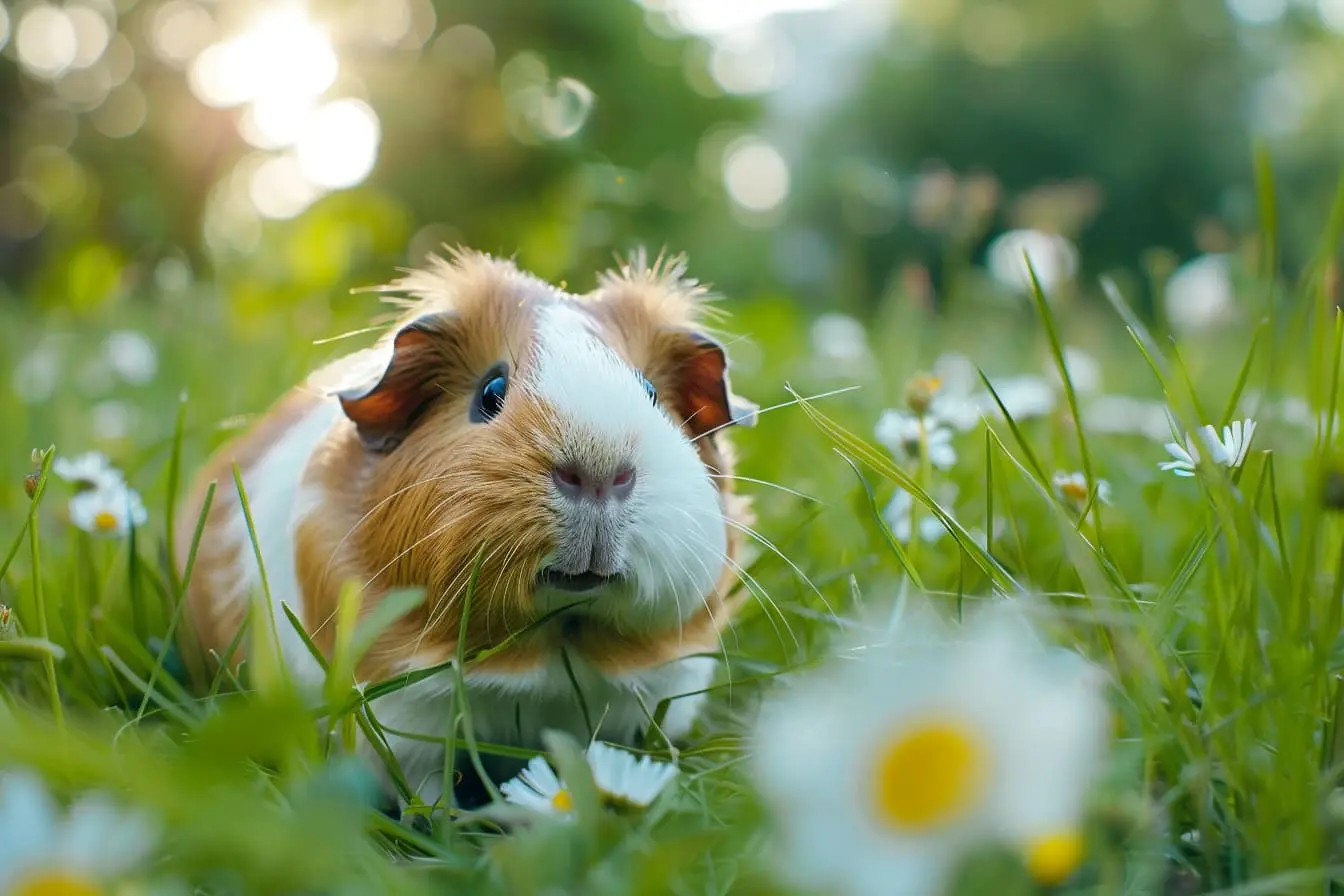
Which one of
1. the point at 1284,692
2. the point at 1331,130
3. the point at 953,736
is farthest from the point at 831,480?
the point at 1331,130

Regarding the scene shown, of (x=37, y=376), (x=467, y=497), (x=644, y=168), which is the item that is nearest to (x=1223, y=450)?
(x=467, y=497)

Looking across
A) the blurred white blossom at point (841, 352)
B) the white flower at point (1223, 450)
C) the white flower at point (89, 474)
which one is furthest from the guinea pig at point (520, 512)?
the blurred white blossom at point (841, 352)

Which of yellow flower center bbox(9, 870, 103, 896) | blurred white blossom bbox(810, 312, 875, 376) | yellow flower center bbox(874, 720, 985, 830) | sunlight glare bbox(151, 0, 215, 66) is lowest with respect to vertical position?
blurred white blossom bbox(810, 312, 875, 376)

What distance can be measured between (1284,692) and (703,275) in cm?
1015

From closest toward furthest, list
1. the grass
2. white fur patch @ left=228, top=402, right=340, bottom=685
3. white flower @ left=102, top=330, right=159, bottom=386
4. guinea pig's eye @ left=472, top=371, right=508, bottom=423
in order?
the grass
guinea pig's eye @ left=472, top=371, right=508, bottom=423
white fur patch @ left=228, top=402, right=340, bottom=685
white flower @ left=102, top=330, right=159, bottom=386

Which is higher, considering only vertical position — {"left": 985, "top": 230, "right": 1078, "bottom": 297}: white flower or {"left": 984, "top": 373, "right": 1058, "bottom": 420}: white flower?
{"left": 985, "top": 230, "right": 1078, "bottom": 297}: white flower

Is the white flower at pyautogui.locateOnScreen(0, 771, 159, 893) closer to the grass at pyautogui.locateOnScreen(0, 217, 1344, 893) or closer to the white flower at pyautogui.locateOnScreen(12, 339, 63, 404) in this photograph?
the grass at pyautogui.locateOnScreen(0, 217, 1344, 893)

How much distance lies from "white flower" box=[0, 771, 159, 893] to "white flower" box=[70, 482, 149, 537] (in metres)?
1.26

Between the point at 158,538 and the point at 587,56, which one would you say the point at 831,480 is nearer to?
the point at 158,538

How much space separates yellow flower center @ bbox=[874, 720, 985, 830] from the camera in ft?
2.32

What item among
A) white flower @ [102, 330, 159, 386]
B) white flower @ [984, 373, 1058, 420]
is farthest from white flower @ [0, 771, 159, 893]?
white flower @ [102, 330, 159, 386]

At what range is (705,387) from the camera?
1.96m

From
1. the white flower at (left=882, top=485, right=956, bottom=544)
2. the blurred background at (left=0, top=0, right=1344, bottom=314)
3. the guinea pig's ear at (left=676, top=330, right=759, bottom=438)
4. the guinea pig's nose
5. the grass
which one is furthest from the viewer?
the blurred background at (left=0, top=0, right=1344, bottom=314)

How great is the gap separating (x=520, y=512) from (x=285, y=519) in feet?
2.25
